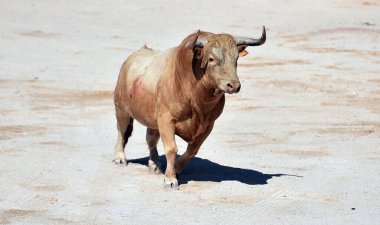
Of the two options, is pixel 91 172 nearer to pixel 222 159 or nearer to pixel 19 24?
pixel 222 159

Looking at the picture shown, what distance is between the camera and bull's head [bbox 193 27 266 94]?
12.4 meters

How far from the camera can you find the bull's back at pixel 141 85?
44.3ft

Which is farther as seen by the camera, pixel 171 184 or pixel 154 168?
pixel 154 168

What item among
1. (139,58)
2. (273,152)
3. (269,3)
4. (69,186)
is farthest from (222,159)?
(269,3)

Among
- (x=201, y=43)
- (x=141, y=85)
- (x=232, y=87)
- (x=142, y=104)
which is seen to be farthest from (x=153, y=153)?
(x=232, y=87)

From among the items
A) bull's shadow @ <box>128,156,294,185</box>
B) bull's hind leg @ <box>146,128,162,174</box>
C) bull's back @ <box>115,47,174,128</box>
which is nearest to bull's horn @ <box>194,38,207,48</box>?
bull's back @ <box>115,47,174,128</box>

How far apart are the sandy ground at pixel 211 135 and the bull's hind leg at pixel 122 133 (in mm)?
198

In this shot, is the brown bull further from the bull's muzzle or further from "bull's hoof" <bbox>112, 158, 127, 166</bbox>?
"bull's hoof" <bbox>112, 158, 127, 166</bbox>

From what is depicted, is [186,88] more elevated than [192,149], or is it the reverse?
[186,88]

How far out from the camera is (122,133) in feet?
49.2

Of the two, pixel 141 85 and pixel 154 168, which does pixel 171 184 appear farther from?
pixel 141 85

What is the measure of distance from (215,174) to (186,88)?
1617 millimetres

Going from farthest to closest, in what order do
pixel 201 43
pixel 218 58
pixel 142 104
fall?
1. pixel 142 104
2. pixel 201 43
3. pixel 218 58

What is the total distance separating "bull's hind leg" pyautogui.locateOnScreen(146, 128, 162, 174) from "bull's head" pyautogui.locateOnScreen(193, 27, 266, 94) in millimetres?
1875
